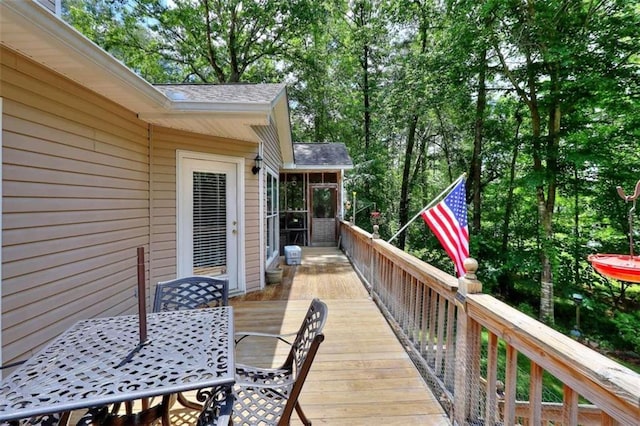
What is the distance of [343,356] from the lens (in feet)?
9.42

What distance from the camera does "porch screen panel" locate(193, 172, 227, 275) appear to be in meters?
4.41

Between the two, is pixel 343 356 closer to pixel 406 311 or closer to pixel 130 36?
pixel 406 311

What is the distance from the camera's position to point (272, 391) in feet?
5.78

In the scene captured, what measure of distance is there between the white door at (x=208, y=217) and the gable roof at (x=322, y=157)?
14.9 feet

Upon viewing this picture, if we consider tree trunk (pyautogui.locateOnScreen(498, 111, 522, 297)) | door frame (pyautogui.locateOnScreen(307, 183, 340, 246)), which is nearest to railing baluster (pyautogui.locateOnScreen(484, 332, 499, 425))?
door frame (pyautogui.locateOnScreen(307, 183, 340, 246))

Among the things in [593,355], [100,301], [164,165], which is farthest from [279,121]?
[593,355]

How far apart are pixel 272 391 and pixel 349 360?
1217 millimetres

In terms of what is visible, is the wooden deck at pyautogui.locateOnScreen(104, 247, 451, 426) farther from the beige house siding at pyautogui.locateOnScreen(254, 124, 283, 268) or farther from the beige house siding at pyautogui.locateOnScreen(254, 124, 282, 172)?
the beige house siding at pyautogui.locateOnScreen(254, 124, 282, 172)

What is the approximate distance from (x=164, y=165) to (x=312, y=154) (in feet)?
20.9

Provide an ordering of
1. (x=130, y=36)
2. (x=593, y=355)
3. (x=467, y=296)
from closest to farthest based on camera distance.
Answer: (x=593, y=355)
(x=467, y=296)
(x=130, y=36)

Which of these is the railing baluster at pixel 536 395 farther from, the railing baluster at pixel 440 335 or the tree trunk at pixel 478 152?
the tree trunk at pixel 478 152

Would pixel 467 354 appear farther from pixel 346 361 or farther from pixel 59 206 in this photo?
pixel 59 206

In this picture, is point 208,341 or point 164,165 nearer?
point 208,341

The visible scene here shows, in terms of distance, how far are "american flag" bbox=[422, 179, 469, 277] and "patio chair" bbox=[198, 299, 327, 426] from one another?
115cm
